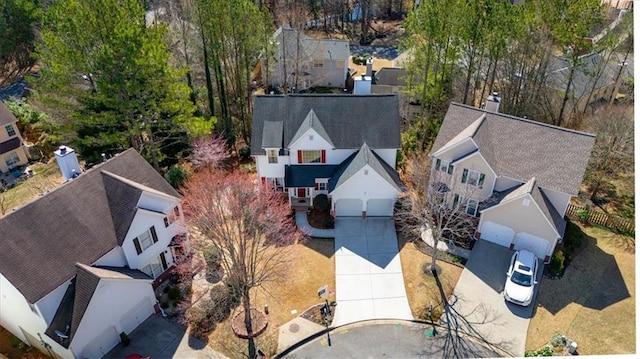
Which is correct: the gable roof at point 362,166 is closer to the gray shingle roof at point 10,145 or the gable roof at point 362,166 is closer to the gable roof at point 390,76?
the gable roof at point 390,76

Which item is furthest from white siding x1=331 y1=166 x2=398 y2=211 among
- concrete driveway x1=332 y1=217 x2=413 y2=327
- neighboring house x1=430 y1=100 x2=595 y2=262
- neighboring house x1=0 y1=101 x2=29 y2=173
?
neighboring house x1=0 y1=101 x2=29 y2=173

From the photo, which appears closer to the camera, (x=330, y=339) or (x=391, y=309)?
(x=330, y=339)

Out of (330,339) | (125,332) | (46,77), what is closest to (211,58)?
(46,77)

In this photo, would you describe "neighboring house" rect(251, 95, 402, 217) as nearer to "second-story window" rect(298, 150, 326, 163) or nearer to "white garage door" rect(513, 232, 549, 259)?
"second-story window" rect(298, 150, 326, 163)

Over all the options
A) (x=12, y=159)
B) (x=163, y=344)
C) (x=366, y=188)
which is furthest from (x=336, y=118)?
(x=12, y=159)

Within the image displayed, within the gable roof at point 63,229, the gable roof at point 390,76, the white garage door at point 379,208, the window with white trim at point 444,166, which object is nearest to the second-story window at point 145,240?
the gable roof at point 63,229

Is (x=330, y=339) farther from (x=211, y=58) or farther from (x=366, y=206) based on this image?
(x=211, y=58)
